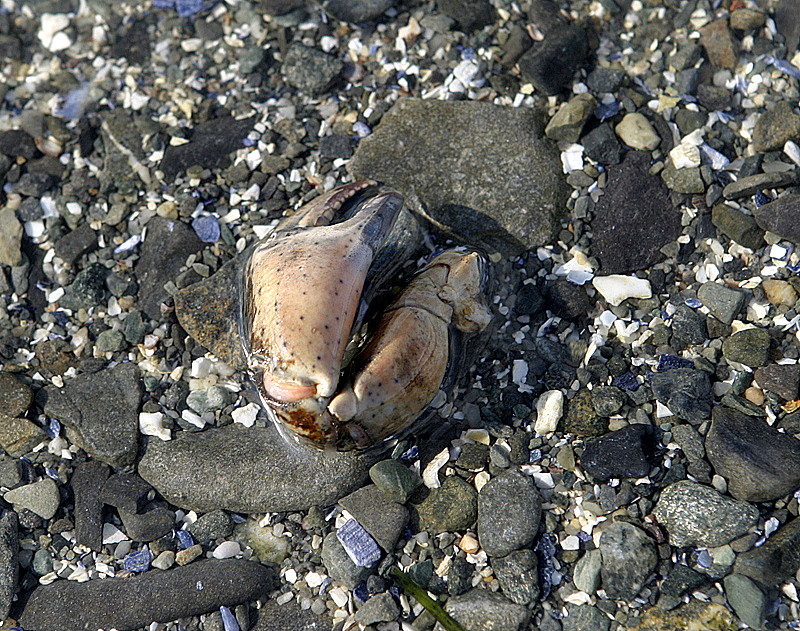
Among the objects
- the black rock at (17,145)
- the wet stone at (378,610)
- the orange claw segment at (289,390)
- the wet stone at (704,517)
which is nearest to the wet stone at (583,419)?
the wet stone at (704,517)

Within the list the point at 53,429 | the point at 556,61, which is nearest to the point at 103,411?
the point at 53,429

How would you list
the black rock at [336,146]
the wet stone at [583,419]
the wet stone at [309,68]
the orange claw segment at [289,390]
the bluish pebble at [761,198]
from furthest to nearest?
the wet stone at [309,68] → the black rock at [336,146] → the bluish pebble at [761,198] → the wet stone at [583,419] → the orange claw segment at [289,390]

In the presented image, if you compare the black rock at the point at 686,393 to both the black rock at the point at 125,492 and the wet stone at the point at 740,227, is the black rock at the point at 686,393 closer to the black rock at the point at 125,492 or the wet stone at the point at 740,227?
the wet stone at the point at 740,227

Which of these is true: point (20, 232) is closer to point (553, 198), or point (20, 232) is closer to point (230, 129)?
point (230, 129)

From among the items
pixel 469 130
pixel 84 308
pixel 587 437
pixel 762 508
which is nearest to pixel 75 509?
pixel 84 308

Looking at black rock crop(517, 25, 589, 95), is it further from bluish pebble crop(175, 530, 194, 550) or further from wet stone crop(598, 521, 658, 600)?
bluish pebble crop(175, 530, 194, 550)

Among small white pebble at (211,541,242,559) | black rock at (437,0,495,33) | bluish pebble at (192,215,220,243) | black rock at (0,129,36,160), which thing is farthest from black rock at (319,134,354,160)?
small white pebble at (211,541,242,559)
